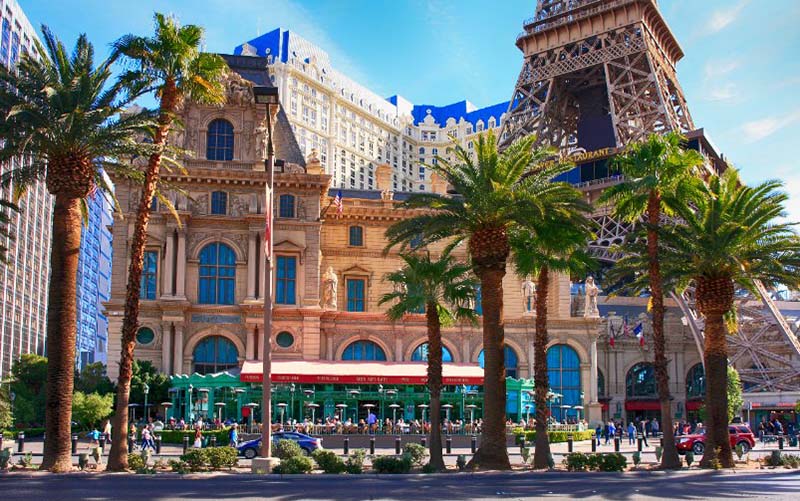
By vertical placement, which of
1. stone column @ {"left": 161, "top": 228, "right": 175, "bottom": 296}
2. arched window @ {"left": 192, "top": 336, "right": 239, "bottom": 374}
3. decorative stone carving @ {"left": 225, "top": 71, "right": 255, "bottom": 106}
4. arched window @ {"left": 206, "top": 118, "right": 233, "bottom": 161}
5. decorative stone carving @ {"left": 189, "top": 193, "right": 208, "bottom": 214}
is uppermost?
decorative stone carving @ {"left": 225, "top": 71, "right": 255, "bottom": 106}

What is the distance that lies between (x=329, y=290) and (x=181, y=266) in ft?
29.9

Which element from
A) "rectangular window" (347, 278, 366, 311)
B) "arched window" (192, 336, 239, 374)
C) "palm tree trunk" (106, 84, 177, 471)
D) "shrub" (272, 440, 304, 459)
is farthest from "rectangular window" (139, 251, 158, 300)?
"shrub" (272, 440, 304, 459)

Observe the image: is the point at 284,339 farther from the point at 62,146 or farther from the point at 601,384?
the point at 601,384

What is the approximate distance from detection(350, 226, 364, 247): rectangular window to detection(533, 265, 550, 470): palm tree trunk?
26200mm

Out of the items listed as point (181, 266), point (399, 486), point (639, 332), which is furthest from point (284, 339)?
point (399, 486)

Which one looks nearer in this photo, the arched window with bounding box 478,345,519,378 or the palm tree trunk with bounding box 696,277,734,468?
the palm tree trunk with bounding box 696,277,734,468

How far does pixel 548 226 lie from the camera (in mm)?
32531

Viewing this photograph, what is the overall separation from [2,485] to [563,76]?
66242mm

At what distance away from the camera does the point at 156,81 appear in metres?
30.0

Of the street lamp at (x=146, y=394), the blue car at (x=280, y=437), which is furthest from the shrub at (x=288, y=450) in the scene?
the street lamp at (x=146, y=394)

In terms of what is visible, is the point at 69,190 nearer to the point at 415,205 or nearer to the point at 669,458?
the point at 415,205

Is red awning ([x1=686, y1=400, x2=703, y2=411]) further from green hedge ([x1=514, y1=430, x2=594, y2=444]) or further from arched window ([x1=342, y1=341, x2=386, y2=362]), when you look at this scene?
arched window ([x1=342, y1=341, x2=386, y2=362])

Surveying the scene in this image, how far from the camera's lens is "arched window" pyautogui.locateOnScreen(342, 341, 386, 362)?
2234 inches

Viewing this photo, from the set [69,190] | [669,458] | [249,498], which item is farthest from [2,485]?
[669,458]
